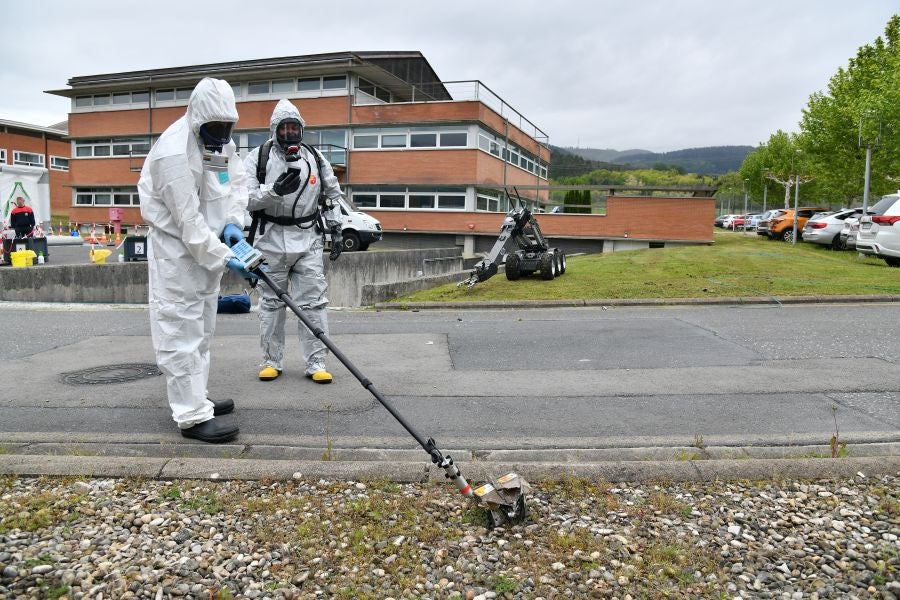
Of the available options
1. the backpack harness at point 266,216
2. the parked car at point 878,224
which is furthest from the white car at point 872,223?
the backpack harness at point 266,216

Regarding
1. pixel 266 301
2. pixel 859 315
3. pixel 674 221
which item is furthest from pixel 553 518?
pixel 674 221

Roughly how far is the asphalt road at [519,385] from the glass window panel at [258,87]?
3194cm

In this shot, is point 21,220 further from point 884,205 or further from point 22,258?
point 884,205

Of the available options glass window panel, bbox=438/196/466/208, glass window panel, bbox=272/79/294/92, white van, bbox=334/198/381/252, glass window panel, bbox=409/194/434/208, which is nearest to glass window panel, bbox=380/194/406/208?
glass window panel, bbox=409/194/434/208

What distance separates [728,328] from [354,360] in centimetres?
484

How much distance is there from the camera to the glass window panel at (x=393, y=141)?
35.3m

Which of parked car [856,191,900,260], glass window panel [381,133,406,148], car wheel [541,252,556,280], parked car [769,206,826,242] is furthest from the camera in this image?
glass window panel [381,133,406,148]

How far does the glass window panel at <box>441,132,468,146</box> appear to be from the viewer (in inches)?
1326

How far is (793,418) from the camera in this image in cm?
491

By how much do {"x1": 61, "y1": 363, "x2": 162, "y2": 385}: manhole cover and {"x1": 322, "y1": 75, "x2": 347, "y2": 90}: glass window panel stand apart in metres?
32.4

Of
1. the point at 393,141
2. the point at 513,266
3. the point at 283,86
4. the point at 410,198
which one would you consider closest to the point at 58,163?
the point at 283,86

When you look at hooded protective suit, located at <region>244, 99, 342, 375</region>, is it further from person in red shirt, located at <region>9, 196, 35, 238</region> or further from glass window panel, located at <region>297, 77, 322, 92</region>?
glass window panel, located at <region>297, 77, 322, 92</region>

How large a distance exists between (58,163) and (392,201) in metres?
42.1

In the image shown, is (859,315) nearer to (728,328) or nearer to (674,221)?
(728,328)
